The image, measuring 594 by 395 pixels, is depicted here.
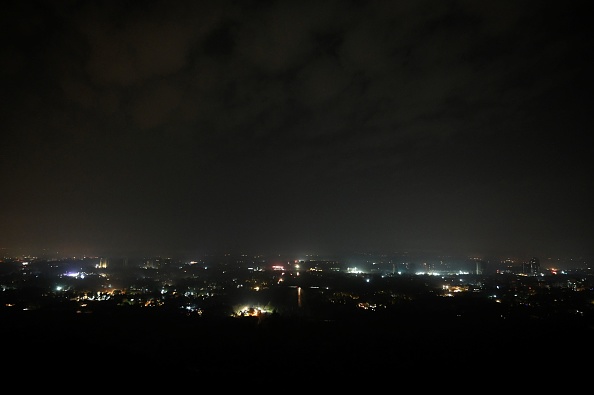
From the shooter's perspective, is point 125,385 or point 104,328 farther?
point 104,328

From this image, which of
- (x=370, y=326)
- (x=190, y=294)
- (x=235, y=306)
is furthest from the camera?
(x=190, y=294)

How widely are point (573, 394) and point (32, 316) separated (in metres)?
26.5

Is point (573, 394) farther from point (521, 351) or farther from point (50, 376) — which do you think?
point (50, 376)

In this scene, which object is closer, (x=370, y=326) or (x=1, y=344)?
(x=1, y=344)

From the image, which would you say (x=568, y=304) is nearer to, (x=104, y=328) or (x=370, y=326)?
(x=370, y=326)

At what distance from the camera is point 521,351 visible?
14664mm

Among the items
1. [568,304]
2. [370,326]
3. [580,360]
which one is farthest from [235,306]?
[568,304]

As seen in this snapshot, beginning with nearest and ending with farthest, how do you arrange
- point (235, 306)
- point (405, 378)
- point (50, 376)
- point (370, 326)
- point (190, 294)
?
point (50, 376), point (405, 378), point (370, 326), point (235, 306), point (190, 294)

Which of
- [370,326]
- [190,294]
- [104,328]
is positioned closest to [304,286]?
[190,294]

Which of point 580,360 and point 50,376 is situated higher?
A: point 50,376

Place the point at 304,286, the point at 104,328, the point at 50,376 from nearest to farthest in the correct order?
1. the point at 50,376
2. the point at 104,328
3. the point at 304,286

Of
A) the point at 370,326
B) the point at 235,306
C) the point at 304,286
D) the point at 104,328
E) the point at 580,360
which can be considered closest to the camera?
the point at 580,360

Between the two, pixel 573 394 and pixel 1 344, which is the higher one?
pixel 1 344

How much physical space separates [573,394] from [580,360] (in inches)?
151
